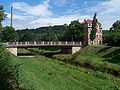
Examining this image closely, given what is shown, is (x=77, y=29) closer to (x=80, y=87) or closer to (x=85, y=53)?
(x=85, y=53)

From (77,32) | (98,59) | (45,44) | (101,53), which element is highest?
(77,32)

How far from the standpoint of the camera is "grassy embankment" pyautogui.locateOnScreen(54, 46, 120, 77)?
53.2 m

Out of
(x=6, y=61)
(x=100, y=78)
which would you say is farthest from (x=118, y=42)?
(x=6, y=61)

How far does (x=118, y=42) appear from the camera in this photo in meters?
86.0

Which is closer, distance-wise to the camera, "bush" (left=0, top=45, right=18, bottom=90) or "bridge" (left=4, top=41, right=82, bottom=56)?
"bush" (left=0, top=45, right=18, bottom=90)

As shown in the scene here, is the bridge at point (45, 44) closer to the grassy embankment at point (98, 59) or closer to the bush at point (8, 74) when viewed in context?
the grassy embankment at point (98, 59)

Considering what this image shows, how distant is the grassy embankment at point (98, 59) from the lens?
174ft

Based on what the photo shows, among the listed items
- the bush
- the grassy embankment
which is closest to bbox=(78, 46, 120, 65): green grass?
the grassy embankment

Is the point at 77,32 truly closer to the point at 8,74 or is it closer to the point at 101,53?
the point at 101,53

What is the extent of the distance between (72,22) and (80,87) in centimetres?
10056

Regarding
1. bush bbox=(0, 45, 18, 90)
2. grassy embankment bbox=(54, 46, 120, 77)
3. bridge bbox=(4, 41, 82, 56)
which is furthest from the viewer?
bridge bbox=(4, 41, 82, 56)

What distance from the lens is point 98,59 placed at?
69938mm

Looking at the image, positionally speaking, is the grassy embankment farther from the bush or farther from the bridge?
the bush

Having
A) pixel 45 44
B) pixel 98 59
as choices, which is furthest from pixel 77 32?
pixel 98 59
